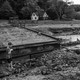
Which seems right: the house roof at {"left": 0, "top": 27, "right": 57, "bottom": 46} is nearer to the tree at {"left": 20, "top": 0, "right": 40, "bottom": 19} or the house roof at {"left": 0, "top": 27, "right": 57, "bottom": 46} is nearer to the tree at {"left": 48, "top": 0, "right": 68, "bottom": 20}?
the tree at {"left": 20, "top": 0, "right": 40, "bottom": 19}

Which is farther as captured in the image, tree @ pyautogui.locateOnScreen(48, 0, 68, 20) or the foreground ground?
tree @ pyautogui.locateOnScreen(48, 0, 68, 20)

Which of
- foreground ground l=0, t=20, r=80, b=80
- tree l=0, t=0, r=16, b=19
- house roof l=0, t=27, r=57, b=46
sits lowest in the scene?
foreground ground l=0, t=20, r=80, b=80

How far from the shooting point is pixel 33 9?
32.8 meters

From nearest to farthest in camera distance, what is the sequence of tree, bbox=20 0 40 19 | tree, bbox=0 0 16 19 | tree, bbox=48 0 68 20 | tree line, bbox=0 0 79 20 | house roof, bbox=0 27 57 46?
house roof, bbox=0 27 57 46
tree, bbox=0 0 16 19
tree line, bbox=0 0 79 20
tree, bbox=20 0 40 19
tree, bbox=48 0 68 20

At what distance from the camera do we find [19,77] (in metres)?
7.12

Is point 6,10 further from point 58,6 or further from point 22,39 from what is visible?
point 22,39

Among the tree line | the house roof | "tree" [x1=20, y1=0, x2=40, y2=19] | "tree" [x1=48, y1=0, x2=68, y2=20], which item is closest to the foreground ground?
the house roof

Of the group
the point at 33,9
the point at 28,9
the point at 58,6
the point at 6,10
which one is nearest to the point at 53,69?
the point at 6,10

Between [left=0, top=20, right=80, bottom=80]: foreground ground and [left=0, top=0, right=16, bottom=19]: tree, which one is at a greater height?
[left=0, top=0, right=16, bottom=19]: tree

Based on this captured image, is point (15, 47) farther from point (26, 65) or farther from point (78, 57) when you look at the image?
point (78, 57)

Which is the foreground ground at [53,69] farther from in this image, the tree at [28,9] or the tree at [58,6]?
the tree at [58,6]

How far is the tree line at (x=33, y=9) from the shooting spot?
1193 inches

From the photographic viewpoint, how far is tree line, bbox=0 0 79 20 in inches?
1193

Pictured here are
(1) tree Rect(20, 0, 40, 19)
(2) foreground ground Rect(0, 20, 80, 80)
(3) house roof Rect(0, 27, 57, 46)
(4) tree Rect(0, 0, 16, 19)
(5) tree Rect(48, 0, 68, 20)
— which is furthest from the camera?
(5) tree Rect(48, 0, 68, 20)
